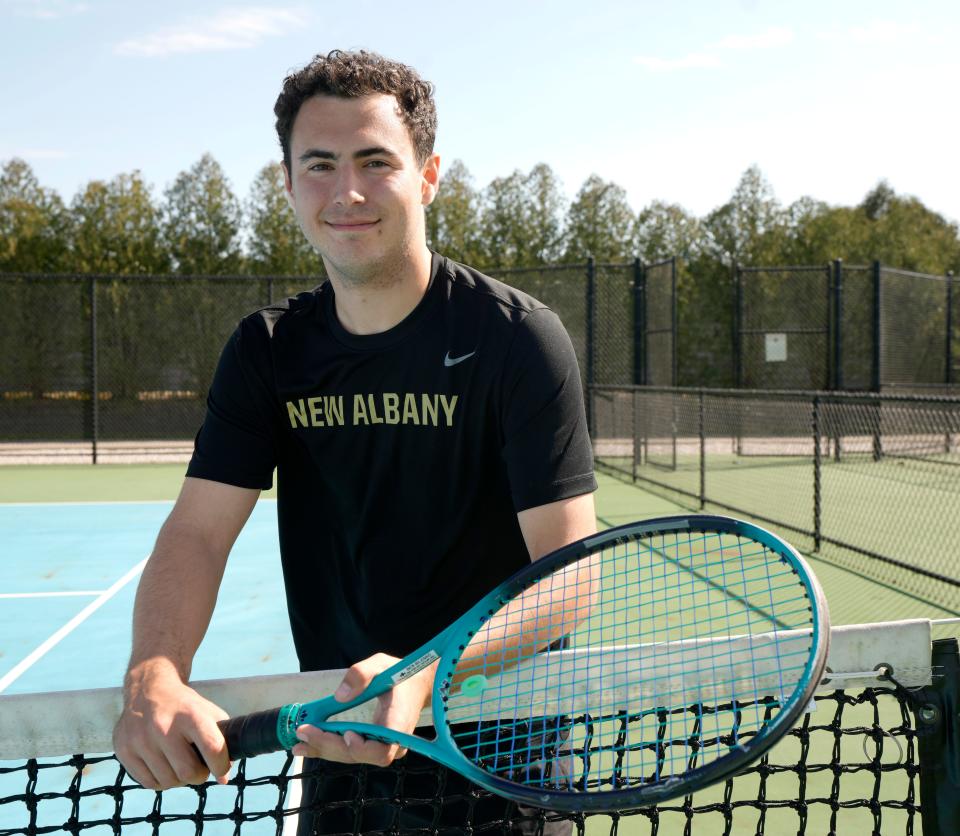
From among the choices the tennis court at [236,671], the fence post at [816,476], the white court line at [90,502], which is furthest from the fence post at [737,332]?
the white court line at [90,502]

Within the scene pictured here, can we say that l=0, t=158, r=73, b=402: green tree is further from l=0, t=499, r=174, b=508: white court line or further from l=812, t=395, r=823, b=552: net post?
l=812, t=395, r=823, b=552: net post

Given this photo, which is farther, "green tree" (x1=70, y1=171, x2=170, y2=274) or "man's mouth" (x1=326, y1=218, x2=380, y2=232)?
"green tree" (x1=70, y1=171, x2=170, y2=274)

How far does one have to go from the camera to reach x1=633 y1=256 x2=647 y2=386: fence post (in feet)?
42.4

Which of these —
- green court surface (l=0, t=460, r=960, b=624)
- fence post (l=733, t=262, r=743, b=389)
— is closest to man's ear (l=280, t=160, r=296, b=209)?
green court surface (l=0, t=460, r=960, b=624)

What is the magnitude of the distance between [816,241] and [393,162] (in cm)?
2736

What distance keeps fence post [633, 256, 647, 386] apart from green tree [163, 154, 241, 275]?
45.7 feet

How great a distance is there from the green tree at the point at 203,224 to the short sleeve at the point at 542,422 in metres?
23.7

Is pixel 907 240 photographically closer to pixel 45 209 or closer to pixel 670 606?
pixel 45 209

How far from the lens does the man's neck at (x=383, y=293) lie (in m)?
1.88

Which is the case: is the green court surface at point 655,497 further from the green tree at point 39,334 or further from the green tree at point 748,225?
the green tree at point 748,225

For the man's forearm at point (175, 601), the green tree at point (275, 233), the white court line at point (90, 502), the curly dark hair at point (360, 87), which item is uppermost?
the green tree at point (275, 233)

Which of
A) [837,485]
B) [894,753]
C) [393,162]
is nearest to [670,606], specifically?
[894,753]

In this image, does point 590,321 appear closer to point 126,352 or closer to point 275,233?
point 126,352

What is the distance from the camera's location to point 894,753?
3709 mm
